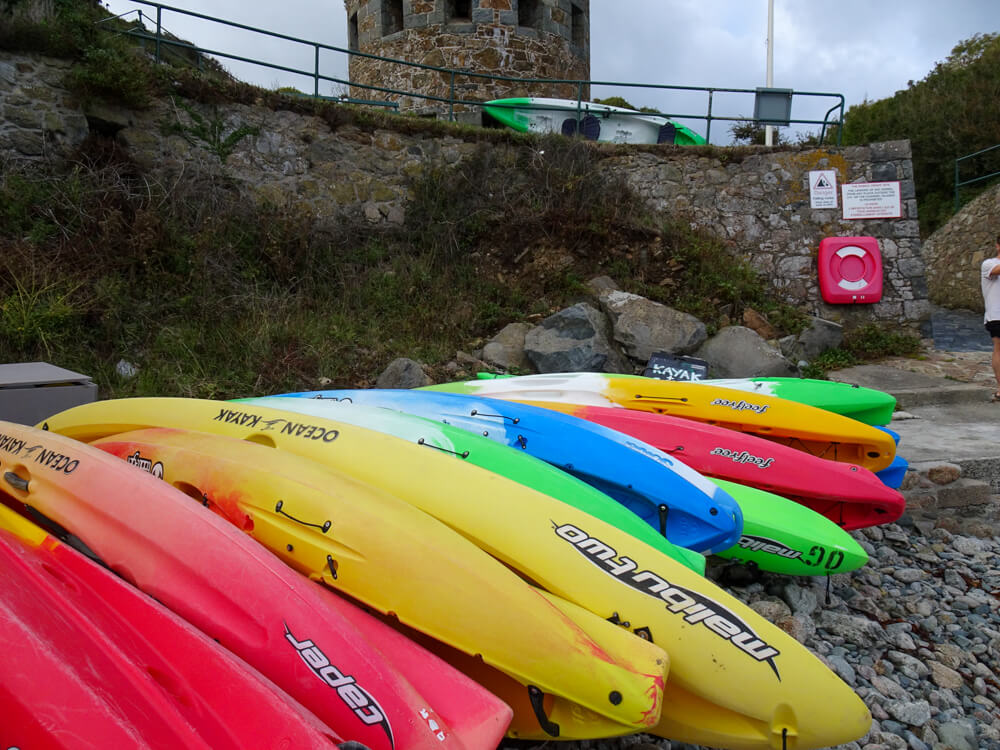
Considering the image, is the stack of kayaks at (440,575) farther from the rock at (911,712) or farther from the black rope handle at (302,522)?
the rock at (911,712)

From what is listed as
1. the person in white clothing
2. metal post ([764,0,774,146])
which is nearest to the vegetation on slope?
metal post ([764,0,774,146])

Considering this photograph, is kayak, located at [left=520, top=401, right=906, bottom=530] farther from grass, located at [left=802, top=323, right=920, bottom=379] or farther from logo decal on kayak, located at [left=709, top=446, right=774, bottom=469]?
grass, located at [left=802, top=323, right=920, bottom=379]

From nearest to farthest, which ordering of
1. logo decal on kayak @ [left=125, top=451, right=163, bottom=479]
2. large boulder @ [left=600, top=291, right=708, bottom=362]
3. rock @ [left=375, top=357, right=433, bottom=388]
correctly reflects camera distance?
logo decal on kayak @ [left=125, top=451, right=163, bottom=479] → rock @ [left=375, top=357, right=433, bottom=388] → large boulder @ [left=600, top=291, right=708, bottom=362]

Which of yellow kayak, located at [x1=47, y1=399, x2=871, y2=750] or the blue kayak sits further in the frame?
the blue kayak

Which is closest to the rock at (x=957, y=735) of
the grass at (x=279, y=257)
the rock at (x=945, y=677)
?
the rock at (x=945, y=677)

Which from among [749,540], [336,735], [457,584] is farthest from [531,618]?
[749,540]

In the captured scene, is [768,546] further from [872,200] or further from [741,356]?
[872,200]

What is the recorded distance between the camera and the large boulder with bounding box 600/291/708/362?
609cm

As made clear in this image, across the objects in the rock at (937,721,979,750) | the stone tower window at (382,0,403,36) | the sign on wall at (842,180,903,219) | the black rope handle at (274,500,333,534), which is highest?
the stone tower window at (382,0,403,36)

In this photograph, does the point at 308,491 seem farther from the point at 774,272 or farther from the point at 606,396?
the point at 774,272

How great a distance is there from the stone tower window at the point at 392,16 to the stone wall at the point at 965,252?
36.7ft

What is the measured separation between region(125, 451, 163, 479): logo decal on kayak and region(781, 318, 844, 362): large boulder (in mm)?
6187

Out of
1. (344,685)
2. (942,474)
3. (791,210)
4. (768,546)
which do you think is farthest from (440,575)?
(791,210)

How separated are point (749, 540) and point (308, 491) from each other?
1.76 metres
